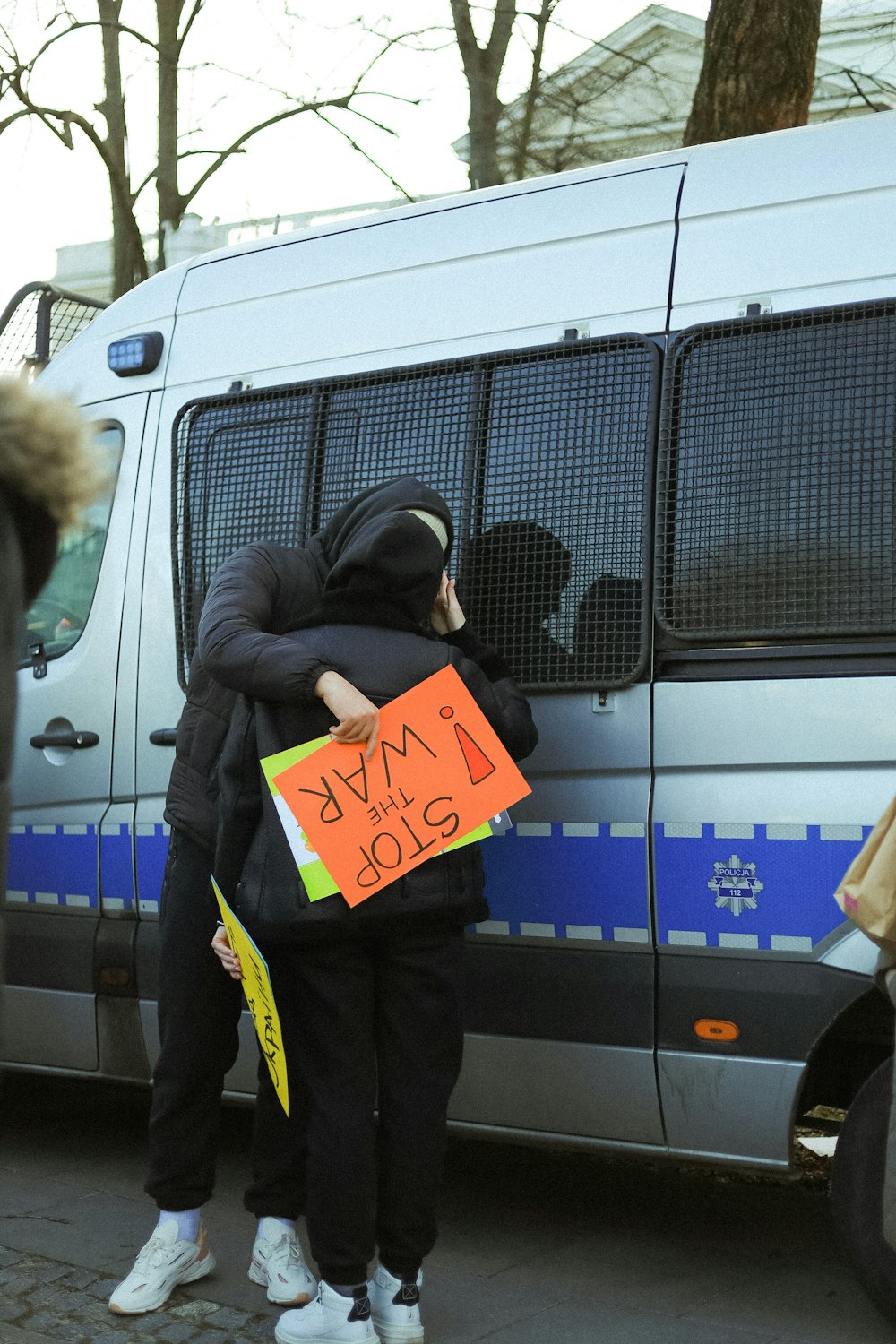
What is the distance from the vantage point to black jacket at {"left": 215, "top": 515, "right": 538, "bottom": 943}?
3025 millimetres

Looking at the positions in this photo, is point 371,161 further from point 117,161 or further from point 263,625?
point 263,625

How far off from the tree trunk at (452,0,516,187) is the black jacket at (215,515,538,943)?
822 centimetres

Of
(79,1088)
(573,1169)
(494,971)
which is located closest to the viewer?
(494,971)

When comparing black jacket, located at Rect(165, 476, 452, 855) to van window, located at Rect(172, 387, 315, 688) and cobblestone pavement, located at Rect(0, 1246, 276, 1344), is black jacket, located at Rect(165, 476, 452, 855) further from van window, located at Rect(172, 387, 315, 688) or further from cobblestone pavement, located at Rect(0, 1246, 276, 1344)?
cobblestone pavement, located at Rect(0, 1246, 276, 1344)

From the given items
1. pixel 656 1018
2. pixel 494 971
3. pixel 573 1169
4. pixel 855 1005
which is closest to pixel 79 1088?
pixel 573 1169

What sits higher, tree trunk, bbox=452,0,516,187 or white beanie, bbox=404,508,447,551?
tree trunk, bbox=452,0,516,187

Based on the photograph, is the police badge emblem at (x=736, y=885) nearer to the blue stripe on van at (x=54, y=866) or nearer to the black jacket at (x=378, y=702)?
the black jacket at (x=378, y=702)

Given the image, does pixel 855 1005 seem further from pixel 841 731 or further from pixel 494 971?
pixel 494 971

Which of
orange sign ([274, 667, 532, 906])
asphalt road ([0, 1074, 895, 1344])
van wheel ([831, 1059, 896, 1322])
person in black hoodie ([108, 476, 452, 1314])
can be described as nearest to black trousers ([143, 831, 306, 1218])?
person in black hoodie ([108, 476, 452, 1314])

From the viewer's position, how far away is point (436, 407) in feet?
12.2

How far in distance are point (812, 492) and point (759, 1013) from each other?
1.08m

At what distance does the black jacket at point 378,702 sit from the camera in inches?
119

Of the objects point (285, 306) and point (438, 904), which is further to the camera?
point (285, 306)

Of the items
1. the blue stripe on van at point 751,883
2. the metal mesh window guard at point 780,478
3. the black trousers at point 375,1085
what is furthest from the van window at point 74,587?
the blue stripe on van at point 751,883
